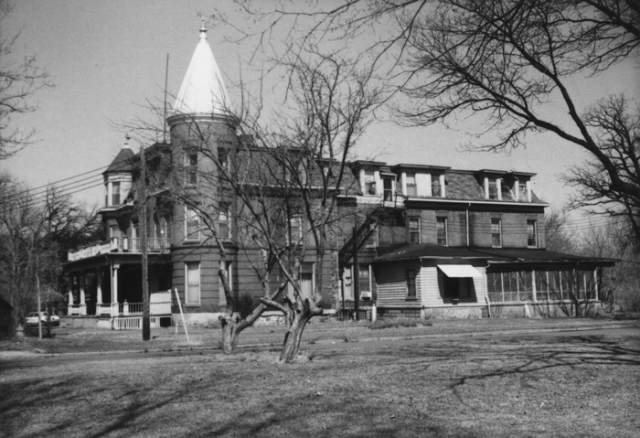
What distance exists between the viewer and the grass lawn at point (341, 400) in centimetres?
793

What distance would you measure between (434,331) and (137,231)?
79.1 ft

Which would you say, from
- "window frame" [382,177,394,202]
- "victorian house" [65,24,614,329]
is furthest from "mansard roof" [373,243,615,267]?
"window frame" [382,177,394,202]

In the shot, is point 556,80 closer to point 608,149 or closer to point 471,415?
point 471,415

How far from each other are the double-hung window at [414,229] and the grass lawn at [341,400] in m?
32.9

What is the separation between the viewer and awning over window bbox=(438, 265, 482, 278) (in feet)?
134

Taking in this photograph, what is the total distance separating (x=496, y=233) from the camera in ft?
163

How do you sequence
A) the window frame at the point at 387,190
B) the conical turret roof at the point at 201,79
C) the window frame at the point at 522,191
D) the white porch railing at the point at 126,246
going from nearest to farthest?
the conical turret roof at the point at 201,79
the white porch railing at the point at 126,246
the window frame at the point at 387,190
the window frame at the point at 522,191

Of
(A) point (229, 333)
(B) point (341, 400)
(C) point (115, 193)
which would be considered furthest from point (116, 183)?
(B) point (341, 400)

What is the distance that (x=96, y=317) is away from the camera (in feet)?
137

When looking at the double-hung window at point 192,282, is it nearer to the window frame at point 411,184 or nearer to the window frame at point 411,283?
the window frame at point 411,283

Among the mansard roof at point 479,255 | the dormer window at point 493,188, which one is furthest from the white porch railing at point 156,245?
the dormer window at point 493,188

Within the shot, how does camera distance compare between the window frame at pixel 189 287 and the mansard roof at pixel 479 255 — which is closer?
the window frame at pixel 189 287

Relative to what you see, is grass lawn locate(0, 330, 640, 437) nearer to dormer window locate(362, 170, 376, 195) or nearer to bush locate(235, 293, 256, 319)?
bush locate(235, 293, 256, 319)

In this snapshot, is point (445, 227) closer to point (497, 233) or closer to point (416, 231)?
point (416, 231)
